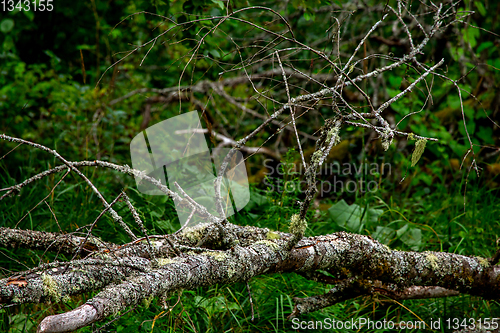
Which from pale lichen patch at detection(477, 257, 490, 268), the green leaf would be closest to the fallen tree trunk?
pale lichen patch at detection(477, 257, 490, 268)

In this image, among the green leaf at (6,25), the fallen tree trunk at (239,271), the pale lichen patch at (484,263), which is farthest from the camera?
the green leaf at (6,25)

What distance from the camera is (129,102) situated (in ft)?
14.9

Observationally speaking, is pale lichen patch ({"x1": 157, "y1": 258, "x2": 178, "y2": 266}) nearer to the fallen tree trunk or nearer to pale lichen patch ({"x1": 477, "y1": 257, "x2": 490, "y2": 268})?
the fallen tree trunk

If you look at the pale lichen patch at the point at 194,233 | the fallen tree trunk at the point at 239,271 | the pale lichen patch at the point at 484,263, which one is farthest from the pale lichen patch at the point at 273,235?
the pale lichen patch at the point at 484,263

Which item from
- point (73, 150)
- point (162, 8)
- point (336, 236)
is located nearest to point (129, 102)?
point (73, 150)

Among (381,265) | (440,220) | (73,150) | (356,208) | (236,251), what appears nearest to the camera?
(236,251)

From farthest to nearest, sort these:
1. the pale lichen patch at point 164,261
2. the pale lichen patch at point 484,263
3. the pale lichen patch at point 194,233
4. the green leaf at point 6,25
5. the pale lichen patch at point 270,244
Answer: the green leaf at point 6,25
the pale lichen patch at point 484,263
the pale lichen patch at point 194,233
the pale lichen patch at point 270,244
the pale lichen patch at point 164,261

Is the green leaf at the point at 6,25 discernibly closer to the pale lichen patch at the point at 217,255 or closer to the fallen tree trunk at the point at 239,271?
the fallen tree trunk at the point at 239,271

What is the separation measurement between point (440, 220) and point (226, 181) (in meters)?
1.67

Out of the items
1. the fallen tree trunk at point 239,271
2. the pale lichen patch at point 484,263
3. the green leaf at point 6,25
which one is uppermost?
the green leaf at point 6,25

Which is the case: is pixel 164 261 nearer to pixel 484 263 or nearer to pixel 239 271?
pixel 239 271

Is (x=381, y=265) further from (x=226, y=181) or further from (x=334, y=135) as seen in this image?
(x=226, y=181)

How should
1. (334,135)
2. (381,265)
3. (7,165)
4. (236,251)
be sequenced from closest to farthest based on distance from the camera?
(334,135) < (236,251) < (381,265) < (7,165)

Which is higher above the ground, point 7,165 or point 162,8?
point 162,8
